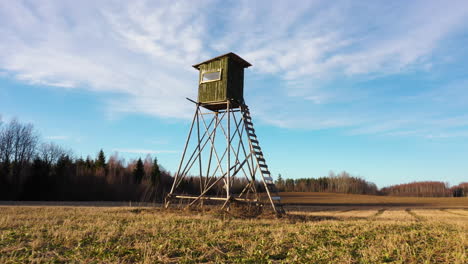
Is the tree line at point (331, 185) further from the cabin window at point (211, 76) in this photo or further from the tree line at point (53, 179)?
the cabin window at point (211, 76)

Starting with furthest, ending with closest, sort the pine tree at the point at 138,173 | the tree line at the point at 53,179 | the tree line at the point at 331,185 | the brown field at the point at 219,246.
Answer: the tree line at the point at 331,185 < the pine tree at the point at 138,173 < the tree line at the point at 53,179 < the brown field at the point at 219,246

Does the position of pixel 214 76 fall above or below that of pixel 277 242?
above

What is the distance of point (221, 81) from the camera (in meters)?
20.1

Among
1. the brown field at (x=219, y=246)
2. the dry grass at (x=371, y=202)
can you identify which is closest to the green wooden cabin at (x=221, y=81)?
the brown field at (x=219, y=246)

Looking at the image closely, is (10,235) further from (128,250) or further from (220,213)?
(220,213)

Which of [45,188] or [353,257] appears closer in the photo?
[353,257]

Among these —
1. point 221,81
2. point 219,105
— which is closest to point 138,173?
point 219,105

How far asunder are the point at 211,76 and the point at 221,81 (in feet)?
3.79

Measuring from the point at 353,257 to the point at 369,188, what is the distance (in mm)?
110552

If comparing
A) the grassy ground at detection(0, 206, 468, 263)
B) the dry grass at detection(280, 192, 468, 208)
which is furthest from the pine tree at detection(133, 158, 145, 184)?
the grassy ground at detection(0, 206, 468, 263)

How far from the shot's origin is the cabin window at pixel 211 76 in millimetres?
20375

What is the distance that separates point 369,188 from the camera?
352 ft

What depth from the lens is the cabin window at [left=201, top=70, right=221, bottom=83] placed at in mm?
20375

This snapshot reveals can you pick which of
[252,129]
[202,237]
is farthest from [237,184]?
[202,237]
